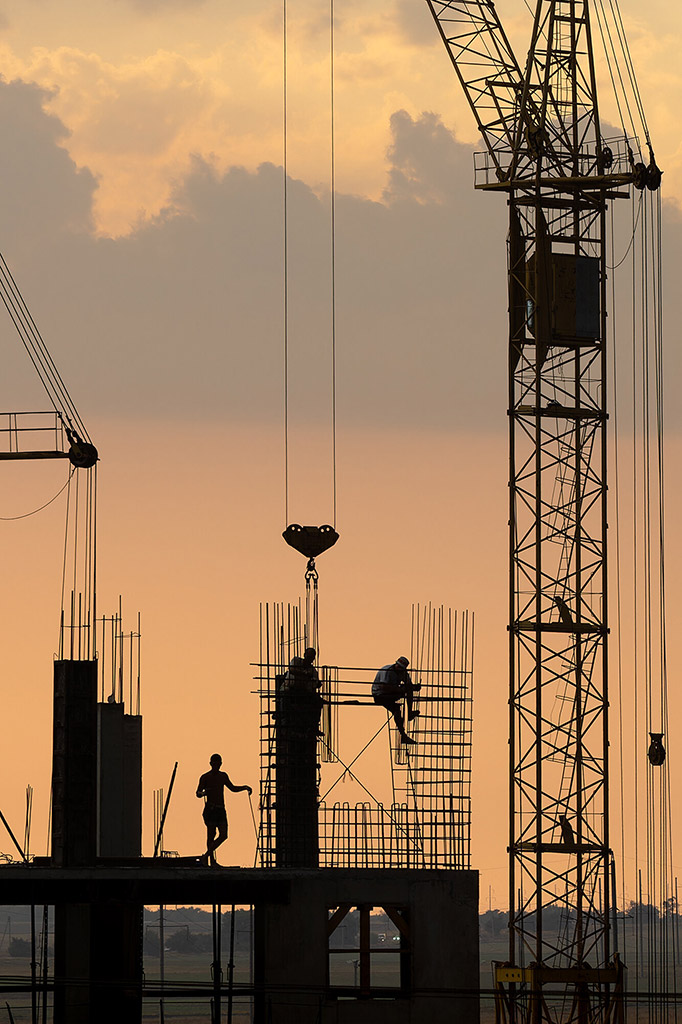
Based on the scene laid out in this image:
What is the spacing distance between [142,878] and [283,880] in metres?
2.87

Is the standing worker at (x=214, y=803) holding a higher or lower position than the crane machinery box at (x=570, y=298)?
lower

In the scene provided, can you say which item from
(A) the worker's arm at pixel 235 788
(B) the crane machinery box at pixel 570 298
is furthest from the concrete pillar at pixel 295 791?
(B) the crane machinery box at pixel 570 298

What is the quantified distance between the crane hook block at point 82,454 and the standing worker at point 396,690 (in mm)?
18909

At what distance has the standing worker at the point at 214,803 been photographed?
43906 millimetres

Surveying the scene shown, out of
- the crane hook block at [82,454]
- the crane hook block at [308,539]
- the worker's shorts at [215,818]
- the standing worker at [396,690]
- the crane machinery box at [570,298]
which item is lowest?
the worker's shorts at [215,818]

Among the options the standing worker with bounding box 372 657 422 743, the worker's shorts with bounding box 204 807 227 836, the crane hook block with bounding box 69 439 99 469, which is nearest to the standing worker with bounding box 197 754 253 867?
the worker's shorts with bounding box 204 807 227 836

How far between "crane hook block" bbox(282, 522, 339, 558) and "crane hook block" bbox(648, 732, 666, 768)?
19.8 meters

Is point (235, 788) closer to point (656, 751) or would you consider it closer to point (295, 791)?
point (295, 791)

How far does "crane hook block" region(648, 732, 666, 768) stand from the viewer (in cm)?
6412

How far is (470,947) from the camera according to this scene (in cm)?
4266

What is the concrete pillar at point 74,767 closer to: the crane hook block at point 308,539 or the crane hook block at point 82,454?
the crane hook block at point 308,539

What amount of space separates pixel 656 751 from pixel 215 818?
77.5ft

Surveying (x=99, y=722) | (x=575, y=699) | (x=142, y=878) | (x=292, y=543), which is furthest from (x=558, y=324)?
(x=142, y=878)

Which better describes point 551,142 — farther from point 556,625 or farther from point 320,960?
point 320,960
